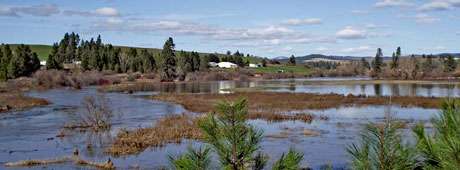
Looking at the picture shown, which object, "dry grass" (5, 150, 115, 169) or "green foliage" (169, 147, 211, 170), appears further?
"dry grass" (5, 150, 115, 169)

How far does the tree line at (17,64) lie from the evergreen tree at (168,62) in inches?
1340

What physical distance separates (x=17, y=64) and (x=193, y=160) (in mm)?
117311

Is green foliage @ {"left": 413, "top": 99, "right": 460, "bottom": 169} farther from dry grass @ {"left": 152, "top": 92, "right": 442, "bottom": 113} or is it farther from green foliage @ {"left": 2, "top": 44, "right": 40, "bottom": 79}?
green foliage @ {"left": 2, "top": 44, "right": 40, "bottom": 79}

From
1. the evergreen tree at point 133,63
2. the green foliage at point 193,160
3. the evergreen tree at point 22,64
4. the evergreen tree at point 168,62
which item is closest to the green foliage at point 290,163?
the green foliage at point 193,160

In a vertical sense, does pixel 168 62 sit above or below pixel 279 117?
above

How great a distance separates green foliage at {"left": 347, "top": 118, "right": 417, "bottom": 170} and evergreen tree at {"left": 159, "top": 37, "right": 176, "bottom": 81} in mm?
140915

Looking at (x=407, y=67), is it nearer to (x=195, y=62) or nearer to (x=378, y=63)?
(x=378, y=63)

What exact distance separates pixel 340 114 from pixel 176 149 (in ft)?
77.6

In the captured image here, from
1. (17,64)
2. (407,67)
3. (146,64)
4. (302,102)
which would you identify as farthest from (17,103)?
(407,67)

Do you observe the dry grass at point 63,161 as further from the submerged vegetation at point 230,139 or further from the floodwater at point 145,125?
the submerged vegetation at point 230,139

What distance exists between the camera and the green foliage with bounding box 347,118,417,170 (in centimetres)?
564

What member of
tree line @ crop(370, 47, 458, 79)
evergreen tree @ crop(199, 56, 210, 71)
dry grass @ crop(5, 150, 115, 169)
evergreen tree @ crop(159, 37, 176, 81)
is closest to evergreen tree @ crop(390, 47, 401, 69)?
tree line @ crop(370, 47, 458, 79)

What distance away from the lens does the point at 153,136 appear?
3634 centimetres

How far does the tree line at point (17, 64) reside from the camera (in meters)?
111
